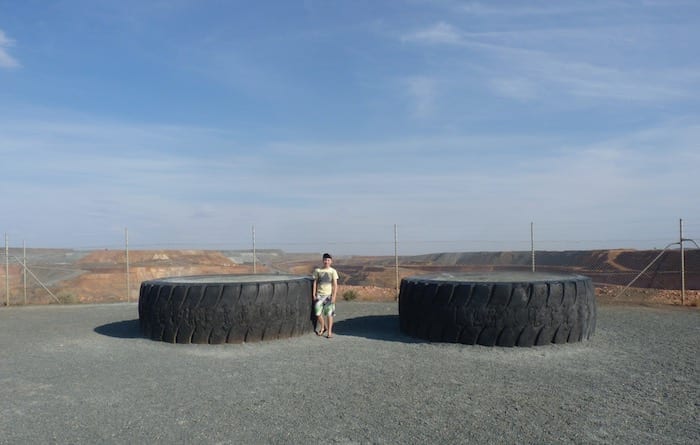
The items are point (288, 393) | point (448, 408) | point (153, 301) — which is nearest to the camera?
point (448, 408)

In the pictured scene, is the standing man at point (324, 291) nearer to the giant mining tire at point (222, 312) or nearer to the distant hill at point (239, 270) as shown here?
the giant mining tire at point (222, 312)

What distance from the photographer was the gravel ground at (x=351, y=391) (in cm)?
431

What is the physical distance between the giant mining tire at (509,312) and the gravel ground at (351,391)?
246 millimetres

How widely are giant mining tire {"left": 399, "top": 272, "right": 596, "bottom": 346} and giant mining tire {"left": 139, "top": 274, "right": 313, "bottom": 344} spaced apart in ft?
7.25

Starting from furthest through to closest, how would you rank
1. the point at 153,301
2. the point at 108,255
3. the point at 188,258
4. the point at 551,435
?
1. the point at 108,255
2. the point at 188,258
3. the point at 153,301
4. the point at 551,435

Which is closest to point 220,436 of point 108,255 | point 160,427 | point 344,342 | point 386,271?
point 160,427

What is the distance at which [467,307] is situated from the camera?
7805 millimetres

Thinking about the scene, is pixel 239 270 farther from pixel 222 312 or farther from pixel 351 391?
pixel 351 391

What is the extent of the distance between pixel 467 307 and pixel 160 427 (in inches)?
184

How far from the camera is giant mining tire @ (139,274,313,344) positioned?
8.20 m

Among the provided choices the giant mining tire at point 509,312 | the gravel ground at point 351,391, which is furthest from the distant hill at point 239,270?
the giant mining tire at point 509,312

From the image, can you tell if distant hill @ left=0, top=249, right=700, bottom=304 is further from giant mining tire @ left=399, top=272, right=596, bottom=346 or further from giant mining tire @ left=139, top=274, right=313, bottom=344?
giant mining tire @ left=399, top=272, right=596, bottom=346

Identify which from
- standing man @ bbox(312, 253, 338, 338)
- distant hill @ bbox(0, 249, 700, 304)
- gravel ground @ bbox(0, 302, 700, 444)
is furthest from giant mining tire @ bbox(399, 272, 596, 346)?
distant hill @ bbox(0, 249, 700, 304)

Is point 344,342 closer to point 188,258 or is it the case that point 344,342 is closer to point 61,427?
point 61,427
